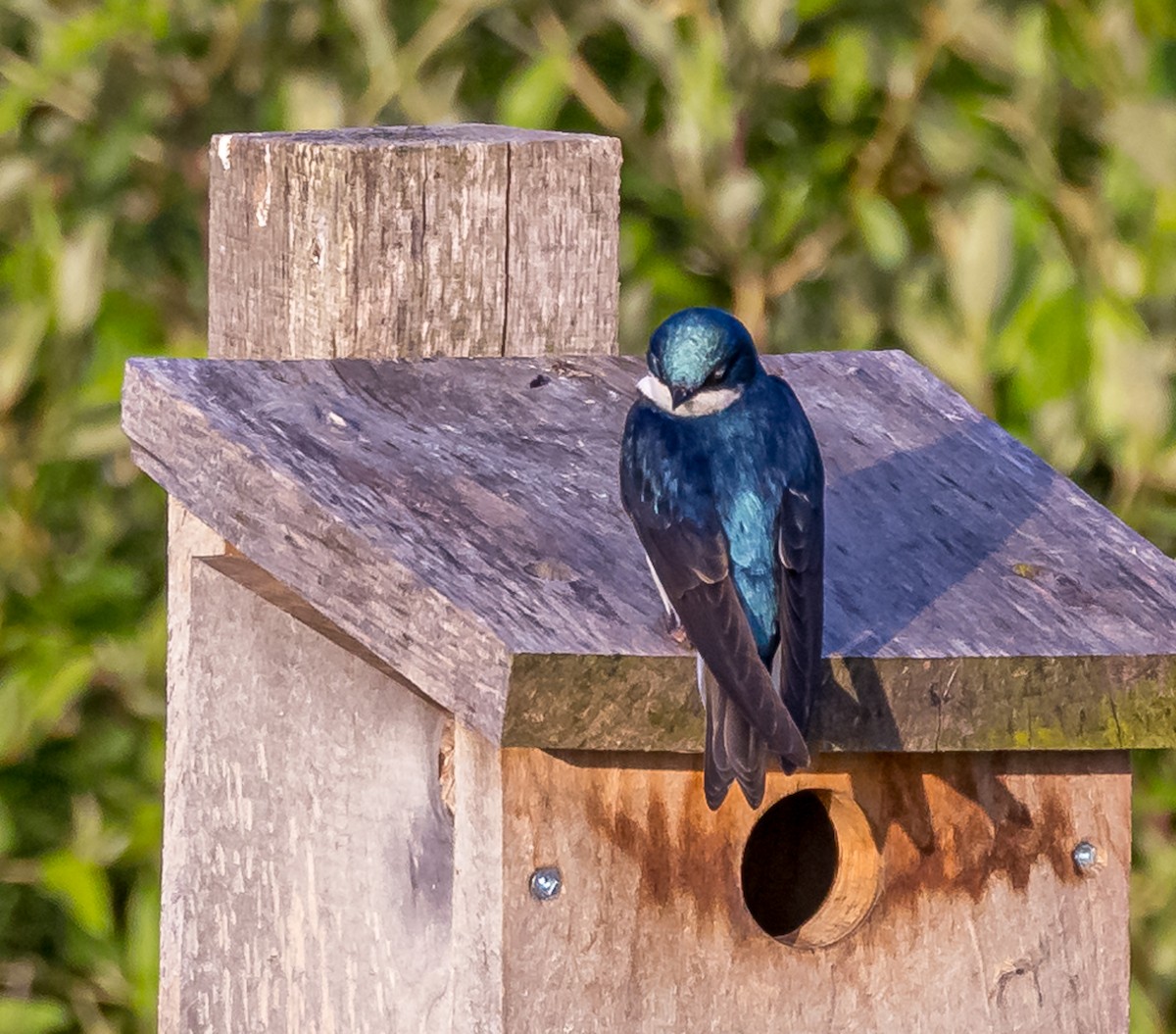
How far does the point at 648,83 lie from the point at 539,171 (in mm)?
1128

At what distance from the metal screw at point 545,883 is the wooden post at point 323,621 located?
0.95ft

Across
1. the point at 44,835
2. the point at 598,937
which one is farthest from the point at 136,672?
the point at 598,937

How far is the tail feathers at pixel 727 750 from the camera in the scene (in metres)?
1.59

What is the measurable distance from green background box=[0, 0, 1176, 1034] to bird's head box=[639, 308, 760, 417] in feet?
2.49

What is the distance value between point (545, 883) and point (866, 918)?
0.31 m

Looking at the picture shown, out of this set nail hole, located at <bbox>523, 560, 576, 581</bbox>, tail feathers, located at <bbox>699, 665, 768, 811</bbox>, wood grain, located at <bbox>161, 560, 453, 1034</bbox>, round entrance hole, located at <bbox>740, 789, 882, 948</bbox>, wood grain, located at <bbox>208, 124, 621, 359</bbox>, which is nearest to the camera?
tail feathers, located at <bbox>699, 665, 768, 811</bbox>

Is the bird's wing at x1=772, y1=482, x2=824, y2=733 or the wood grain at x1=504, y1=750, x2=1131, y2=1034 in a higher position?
the bird's wing at x1=772, y1=482, x2=824, y2=733

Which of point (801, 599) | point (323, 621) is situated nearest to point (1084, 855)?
point (801, 599)

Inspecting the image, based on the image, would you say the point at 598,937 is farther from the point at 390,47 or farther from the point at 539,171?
the point at 390,47

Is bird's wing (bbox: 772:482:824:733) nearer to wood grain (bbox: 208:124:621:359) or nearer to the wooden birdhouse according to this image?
the wooden birdhouse

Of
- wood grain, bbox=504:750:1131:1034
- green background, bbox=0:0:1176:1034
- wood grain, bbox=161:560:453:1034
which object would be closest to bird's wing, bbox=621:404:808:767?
wood grain, bbox=504:750:1131:1034

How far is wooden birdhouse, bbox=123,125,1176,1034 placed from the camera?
5.59 feet

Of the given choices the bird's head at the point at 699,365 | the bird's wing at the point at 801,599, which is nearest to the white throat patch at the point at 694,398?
the bird's head at the point at 699,365

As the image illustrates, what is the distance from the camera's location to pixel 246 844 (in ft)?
7.07
